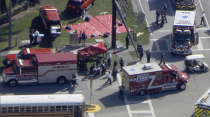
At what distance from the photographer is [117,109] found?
34.2m

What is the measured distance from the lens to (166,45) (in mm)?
47281

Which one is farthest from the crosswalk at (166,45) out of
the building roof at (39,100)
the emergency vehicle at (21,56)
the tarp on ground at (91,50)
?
the building roof at (39,100)

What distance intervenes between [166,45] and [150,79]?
12.2m

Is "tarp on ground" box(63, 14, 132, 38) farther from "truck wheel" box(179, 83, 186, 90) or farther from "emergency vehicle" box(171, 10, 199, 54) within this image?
"truck wheel" box(179, 83, 186, 90)

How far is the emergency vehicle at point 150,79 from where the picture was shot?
35.6 m

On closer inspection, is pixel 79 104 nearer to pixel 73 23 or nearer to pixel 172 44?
pixel 172 44

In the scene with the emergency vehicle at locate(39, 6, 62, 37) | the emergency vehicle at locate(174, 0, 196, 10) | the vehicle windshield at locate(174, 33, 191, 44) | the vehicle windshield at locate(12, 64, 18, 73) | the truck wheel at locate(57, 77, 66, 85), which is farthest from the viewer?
the emergency vehicle at locate(174, 0, 196, 10)

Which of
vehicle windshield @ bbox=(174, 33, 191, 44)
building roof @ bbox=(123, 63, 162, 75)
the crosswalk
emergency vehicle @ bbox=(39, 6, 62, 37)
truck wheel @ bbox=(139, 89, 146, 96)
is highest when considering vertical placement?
emergency vehicle @ bbox=(39, 6, 62, 37)

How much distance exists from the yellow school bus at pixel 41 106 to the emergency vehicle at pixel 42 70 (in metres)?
8.48

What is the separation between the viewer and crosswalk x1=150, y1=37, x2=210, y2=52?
46281 millimetres

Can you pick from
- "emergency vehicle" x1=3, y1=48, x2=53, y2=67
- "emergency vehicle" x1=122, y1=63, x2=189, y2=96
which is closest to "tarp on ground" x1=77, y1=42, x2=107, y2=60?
"emergency vehicle" x1=3, y1=48, x2=53, y2=67

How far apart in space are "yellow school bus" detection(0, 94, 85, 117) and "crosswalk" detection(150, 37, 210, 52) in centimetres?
1920

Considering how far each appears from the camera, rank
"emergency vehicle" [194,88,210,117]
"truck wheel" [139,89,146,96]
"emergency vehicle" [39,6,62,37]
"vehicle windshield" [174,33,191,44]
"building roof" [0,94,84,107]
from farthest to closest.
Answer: "emergency vehicle" [39,6,62,37] < "vehicle windshield" [174,33,191,44] < "truck wheel" [139,89,146,96] < "emergency vehicle" [194,88,210,117] < "building roof" [0,94,84,107]

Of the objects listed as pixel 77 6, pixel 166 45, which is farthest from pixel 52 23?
pixel 166 45
